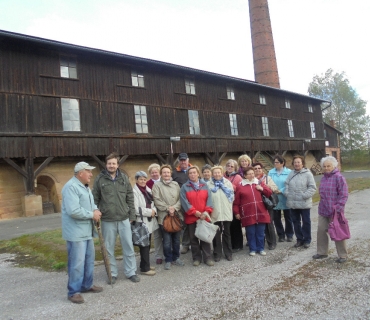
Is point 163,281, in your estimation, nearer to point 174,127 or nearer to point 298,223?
point 298,223

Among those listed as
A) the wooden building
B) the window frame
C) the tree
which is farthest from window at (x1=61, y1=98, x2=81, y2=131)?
the tree

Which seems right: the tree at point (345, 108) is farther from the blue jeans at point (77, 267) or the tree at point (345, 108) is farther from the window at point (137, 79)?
the blue jeans at point (77, 267)

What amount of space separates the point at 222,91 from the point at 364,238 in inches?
648

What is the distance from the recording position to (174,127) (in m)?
17.8

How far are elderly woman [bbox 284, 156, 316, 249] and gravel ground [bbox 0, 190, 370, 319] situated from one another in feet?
1.53

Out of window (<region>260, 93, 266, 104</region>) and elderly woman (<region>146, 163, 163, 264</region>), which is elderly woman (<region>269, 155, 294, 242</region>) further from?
window (<region>260, 93, 266, 104</region>)

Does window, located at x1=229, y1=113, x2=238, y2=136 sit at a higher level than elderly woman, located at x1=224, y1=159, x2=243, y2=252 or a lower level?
higher

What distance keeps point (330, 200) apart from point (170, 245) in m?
2.58

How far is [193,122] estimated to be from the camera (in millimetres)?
18828

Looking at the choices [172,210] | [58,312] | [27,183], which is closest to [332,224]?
[172,210]

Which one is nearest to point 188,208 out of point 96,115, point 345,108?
point 96,115

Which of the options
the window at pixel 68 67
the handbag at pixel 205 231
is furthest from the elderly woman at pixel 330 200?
the window at pixel 68 67

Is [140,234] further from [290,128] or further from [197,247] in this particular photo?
[290,128]

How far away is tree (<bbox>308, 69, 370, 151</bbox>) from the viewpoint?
138ft
